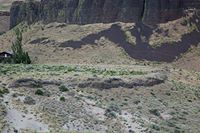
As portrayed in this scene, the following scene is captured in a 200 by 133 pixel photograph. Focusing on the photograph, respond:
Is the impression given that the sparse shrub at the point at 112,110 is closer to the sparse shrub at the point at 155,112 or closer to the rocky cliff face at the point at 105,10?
the sparse shrub at the point at 155,112

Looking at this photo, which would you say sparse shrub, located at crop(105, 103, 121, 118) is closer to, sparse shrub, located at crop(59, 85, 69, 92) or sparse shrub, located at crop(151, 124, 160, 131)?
sparse shrub, located at crop(151, 124, 160, 131)

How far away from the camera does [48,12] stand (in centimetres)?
11600

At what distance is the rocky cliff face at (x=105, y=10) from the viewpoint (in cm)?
9062

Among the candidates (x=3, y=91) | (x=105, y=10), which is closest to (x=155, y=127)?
(x=3, y=91)

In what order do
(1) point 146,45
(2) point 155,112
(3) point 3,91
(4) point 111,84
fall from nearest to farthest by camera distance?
1. (3) point 3,91
2. (2) point 155,112
3. (4) point 111,84
4. (1) point 146,45

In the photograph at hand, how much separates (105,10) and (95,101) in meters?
46.8

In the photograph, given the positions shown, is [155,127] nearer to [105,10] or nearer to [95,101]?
[95,101]

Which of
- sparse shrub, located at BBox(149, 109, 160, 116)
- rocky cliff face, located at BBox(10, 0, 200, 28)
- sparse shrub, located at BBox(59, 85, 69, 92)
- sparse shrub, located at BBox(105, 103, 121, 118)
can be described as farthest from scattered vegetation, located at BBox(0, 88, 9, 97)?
rocky cliff face, located at BBox(10, 0, 200, 28)

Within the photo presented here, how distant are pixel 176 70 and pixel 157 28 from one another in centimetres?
1416

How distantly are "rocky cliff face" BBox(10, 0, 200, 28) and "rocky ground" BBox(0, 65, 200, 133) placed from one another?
2301cm

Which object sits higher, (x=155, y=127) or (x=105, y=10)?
(x=105, y=10)

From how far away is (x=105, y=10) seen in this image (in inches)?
3927

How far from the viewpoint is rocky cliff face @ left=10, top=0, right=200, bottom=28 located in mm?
90625

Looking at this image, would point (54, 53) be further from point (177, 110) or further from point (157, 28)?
point (177, 110)
